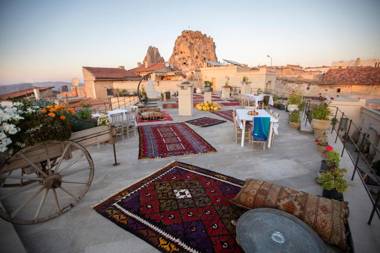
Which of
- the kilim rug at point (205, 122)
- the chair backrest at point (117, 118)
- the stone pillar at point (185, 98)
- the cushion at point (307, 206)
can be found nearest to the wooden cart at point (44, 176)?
the cushion at point (307, 206)

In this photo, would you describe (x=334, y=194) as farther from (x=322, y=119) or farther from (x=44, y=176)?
(x=44, y=176)

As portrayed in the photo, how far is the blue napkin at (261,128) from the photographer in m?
5.21

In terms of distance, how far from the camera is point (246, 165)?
4426 millimetres

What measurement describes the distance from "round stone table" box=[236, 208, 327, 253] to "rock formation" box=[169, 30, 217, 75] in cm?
5177

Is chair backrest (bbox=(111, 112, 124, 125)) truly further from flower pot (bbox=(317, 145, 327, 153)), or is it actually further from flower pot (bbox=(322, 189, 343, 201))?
flower pot (bbox=(317, 145, 327, 153))

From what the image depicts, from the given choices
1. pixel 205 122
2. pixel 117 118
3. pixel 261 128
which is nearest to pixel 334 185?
pixel 261 128

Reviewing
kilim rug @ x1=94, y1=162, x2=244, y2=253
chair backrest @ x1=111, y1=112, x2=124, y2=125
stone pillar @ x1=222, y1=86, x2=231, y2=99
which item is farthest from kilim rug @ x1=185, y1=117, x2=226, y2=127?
stone pillar @ x1=222, y1=86, x2=231, y2=99

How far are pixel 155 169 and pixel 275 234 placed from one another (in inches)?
118

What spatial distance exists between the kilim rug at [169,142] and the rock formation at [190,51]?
46.2 m

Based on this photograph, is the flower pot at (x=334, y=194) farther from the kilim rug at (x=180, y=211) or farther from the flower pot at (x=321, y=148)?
the flower pot at (x=321, y=148)

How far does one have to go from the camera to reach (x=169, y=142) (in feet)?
20.1

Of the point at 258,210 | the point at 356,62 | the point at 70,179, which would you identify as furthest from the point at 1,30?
the point at 356,62

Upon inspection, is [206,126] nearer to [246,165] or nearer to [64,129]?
[246,165]

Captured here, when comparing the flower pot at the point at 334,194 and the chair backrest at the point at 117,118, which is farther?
the chair backrest at the point at 117,118
